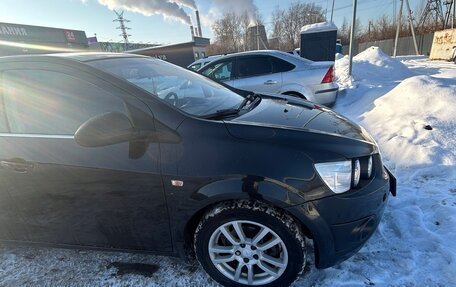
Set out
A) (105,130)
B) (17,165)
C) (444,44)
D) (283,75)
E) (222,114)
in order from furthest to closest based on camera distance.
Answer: (444,44) → (283,75) → (222,114) → (17,165) → (105,130)

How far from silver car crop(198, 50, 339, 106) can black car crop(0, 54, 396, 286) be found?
12.7 feet

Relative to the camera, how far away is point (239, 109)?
2.46 meters

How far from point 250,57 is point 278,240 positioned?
520cm

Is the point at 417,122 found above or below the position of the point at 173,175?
below

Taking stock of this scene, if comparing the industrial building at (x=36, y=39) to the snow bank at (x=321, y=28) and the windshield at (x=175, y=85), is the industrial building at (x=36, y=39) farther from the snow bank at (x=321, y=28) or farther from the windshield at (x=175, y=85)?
the windshield at (x=175, y=85)

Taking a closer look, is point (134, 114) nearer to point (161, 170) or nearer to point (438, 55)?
point (161, 170)

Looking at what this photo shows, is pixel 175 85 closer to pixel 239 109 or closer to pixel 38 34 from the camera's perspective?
pixel 239 109

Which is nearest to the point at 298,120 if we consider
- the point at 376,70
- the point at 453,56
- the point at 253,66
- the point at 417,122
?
the point at 417,122

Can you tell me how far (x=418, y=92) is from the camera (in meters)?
5.26

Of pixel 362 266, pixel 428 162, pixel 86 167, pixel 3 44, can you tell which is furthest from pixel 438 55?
pixel 3 44

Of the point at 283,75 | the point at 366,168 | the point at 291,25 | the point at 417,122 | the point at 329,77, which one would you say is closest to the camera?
the point at 366,168

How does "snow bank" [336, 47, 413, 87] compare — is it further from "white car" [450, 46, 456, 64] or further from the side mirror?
the side mirror

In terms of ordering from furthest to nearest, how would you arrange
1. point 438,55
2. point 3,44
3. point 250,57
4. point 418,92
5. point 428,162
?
1. point 3,44
2. point 438,55
3. point 250,57
4. point 418,92
5. point 428,162

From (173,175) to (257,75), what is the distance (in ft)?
15.9
